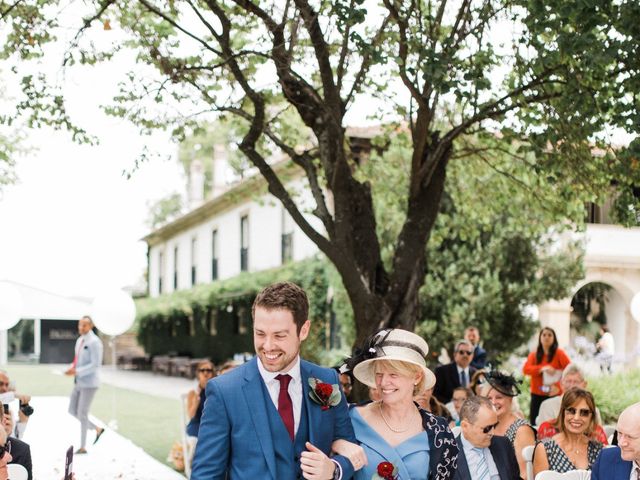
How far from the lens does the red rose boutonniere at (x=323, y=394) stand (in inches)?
145

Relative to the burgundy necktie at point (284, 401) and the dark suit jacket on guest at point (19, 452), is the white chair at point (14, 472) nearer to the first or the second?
the dark suit jacket on guest at point (19, 452)

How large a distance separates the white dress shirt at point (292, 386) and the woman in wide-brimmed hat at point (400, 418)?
62 cm

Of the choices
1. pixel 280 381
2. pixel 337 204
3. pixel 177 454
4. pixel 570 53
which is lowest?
pixel 177 454

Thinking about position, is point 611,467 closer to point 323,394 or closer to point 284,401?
point 323,394

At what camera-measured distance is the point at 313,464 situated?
3.54 meters

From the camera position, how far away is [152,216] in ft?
201

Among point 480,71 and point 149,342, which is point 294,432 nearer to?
point 480,71

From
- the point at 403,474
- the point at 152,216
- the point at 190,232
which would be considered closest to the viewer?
the point at 403,474

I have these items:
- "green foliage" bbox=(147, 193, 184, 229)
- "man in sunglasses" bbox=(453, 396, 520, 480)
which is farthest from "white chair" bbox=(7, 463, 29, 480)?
"green foliage" bbox=(147, 193, 184, 229)

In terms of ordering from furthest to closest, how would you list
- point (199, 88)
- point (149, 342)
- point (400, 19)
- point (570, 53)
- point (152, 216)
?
point (152, 216)
point (149, 342)
point (199, 88)
point (400, 19)
point (570, 53)

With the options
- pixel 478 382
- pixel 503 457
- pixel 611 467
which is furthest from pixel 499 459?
pixel 478 382

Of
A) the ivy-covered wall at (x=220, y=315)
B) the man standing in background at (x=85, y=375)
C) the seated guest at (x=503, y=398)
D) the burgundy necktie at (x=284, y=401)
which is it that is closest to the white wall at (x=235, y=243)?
the ivy-covered wall at (x=220, y=315)

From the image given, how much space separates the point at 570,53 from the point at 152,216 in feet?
180

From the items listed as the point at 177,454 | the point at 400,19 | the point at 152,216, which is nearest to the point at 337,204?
the point at 400,19
